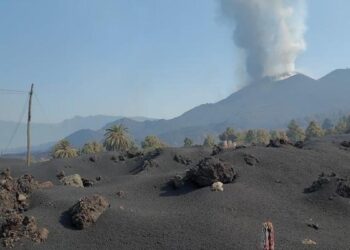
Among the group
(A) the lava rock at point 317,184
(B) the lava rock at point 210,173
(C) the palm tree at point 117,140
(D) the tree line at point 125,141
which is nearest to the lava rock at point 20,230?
(B) the lava rock at point 210,173

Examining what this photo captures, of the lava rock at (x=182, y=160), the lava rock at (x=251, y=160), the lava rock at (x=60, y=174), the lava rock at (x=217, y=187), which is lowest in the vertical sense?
the lava rock at (x=60, y=174)

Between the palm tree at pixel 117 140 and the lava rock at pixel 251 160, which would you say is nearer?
the lava rock at pixel 251 160

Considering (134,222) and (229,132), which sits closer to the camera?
(134,222)

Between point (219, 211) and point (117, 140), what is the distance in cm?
7030

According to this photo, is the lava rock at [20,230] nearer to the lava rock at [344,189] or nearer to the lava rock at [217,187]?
the lava rock at [217,187]

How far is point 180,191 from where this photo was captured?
25.2 metres

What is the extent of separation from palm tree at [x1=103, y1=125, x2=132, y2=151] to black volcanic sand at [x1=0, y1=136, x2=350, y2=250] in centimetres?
6062

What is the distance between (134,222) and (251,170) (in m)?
9.98

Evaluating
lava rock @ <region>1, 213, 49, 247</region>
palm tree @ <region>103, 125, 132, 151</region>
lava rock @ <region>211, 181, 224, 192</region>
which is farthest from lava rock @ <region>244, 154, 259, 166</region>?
palm tree @ <region>103, 125, 132, 151</region>

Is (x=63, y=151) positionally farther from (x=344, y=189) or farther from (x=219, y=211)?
(x=344, y=189)

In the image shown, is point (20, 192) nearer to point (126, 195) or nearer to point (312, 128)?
point (126, 195)

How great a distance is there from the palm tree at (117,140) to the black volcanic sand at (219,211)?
60624 millimetres

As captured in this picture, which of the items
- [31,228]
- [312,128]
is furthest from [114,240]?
[312,128]

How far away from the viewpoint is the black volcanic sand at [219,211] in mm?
19203
